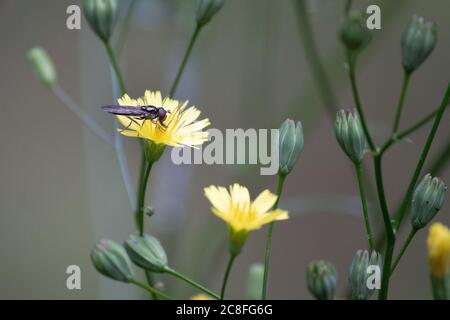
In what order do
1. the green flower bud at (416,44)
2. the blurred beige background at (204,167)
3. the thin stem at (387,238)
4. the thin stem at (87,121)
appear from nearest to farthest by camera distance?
the thin stem at (387,238), the green flower bud at (416,44), the thin stem at (87,121), the blurred beige background at (204,167)

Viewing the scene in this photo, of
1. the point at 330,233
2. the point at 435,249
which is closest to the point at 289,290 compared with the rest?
the point at 330,233

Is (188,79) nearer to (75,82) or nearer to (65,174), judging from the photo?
(65,174)

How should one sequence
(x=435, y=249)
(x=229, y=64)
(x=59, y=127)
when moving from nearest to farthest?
(x=435, y=249) → (x=229, y=64) → (x=59, y=127)

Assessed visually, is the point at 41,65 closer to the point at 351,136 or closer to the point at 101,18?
the point at 101,18

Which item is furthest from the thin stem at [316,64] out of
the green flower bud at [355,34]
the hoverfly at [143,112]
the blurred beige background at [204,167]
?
the blurred beige background at [204,167]

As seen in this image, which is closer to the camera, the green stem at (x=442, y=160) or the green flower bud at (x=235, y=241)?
the green flower bud at (x=235, y=241)

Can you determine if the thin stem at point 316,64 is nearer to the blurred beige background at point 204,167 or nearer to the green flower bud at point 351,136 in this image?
the green flower bud at point 351,136
